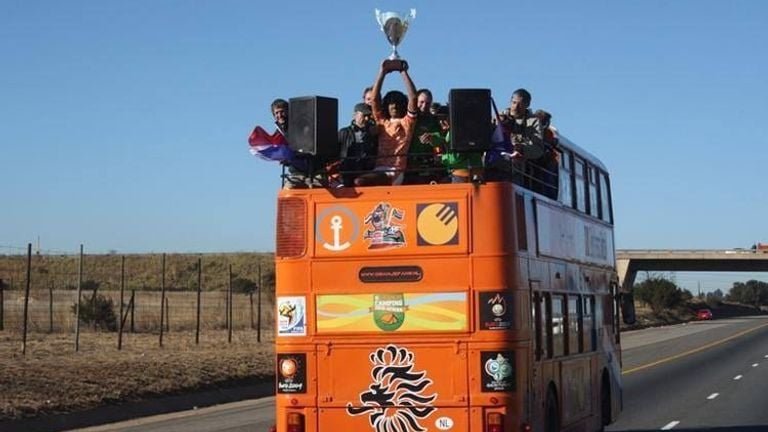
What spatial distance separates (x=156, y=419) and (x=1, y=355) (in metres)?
6.97

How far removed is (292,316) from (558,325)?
3.30 metres

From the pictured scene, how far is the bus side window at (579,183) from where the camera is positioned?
14312 millimetres

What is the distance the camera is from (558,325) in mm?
12586

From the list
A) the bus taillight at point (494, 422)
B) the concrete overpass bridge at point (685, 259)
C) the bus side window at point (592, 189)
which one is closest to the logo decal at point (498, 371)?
the bus taillight at point (494, 422)

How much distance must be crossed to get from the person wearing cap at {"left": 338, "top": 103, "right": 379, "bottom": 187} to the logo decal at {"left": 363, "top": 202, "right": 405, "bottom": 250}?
0.81m

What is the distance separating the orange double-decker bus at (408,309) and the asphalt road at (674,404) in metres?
7.53

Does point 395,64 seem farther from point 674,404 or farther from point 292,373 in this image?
point 674,404

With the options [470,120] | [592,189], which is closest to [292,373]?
[470,120]

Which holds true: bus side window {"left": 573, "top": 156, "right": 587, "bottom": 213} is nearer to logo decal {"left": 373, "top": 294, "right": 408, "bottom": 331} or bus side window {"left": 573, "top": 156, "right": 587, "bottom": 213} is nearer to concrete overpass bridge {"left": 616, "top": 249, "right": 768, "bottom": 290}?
logo decal {"left": 373, "top": 294, "right": 408, "bottom": 331}

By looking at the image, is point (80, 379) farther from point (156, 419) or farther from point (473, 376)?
point (473, 376)

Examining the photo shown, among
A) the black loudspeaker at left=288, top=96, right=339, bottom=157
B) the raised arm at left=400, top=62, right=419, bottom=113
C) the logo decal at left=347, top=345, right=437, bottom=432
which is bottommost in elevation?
the logo decal at left=347, top=345, right=437, bottom=432

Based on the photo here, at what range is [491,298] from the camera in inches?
404

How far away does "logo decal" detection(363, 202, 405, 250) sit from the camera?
34.6 ft

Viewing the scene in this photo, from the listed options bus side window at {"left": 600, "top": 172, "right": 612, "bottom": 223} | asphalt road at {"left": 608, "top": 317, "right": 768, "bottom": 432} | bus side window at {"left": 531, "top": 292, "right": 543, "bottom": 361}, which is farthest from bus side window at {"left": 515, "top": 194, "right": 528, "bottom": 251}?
asphalt road at {"left": 608, "top": 317, "right": 768, "bottom": 432}
